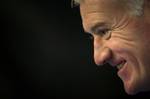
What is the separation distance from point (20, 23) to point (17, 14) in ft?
0.14

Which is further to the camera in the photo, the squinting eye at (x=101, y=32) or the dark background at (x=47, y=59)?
the dark background at (x=47, y=59)

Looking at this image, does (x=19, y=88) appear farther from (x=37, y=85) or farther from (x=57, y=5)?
(x=57, y=5)

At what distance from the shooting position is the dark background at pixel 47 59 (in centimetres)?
197

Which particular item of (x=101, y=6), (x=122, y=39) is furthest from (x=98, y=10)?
(x=122, y=39)

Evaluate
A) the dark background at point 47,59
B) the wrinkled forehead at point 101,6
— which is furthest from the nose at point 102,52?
the dark background at point 47,59

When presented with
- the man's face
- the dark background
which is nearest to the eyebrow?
the man's face

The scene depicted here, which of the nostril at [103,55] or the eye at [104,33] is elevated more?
the eye at [104,33]

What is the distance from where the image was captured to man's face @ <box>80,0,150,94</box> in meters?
1.47

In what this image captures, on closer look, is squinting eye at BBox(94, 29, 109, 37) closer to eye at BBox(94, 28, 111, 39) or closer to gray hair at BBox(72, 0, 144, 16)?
eye at BBox(94, 28, 111, 39)

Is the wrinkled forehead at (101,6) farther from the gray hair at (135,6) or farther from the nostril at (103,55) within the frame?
the nostril at (103,55)

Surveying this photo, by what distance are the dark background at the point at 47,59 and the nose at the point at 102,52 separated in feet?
1.37

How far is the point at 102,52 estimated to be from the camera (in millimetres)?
1531

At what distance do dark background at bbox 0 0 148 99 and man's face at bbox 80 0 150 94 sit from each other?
1.39 ft

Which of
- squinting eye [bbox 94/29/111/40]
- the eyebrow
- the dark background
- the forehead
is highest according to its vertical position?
the forehead
